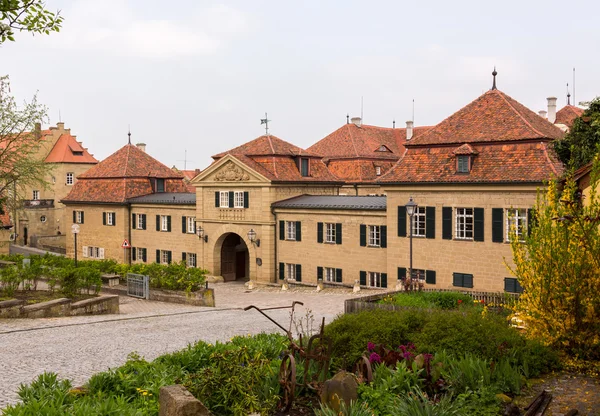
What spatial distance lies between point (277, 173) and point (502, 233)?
15.0 meters

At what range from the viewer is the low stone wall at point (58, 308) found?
21.0 m

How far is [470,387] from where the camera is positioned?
32.5 ft

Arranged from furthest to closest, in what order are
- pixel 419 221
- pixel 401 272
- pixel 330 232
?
pixel 330 232, pixel 401 272, pixel 419 221

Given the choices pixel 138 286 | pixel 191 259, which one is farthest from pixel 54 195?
pixel 138 286

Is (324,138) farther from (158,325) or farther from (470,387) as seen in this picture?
(470,387)

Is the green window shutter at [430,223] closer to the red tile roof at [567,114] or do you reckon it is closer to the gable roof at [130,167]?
the red tile roof at [567,114]

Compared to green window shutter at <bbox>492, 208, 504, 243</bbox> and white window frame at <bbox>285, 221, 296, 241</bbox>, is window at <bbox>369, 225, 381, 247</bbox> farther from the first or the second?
green window shutter at <bbox>492, 208, 504, 243</bbox>

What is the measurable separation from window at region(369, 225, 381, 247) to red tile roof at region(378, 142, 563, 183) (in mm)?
3060

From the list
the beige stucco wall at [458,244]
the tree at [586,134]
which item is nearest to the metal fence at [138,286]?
the beige stucco wall at [458,244]

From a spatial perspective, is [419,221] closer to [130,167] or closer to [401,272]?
[401,272]

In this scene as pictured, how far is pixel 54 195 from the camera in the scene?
7250 centimetres

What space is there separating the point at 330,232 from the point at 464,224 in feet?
27.2

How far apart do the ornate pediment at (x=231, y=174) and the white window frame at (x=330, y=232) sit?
6302 millimetres

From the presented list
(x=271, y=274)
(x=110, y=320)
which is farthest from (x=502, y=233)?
(x=110, y=320)
